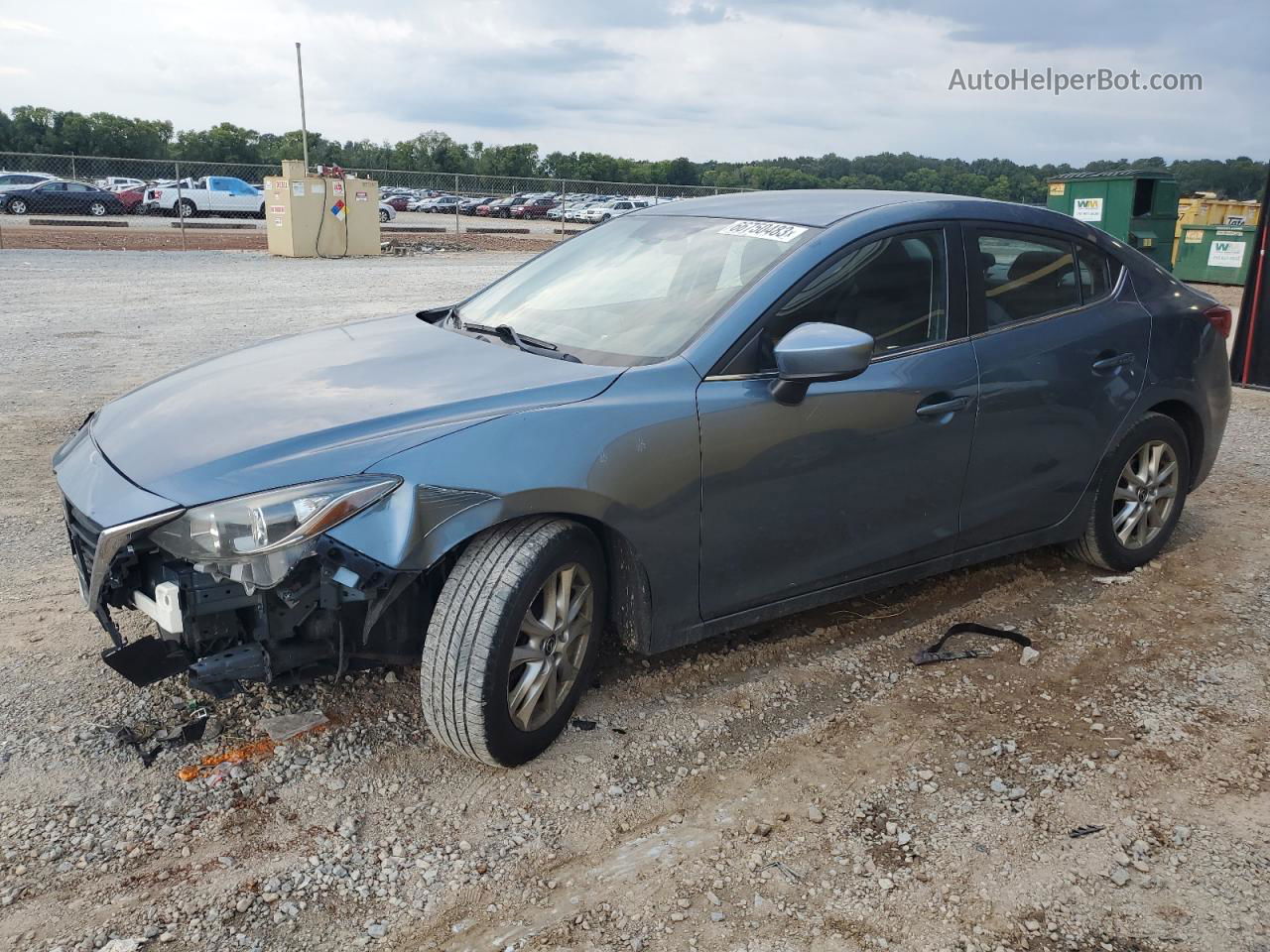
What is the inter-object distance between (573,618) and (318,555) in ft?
2.63

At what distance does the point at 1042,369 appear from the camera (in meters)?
4.05

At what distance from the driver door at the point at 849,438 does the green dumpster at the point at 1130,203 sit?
13.0 metres

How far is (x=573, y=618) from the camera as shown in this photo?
3135 millimetres

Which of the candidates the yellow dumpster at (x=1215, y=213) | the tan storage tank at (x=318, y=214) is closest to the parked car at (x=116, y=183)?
the tan storage tank at (x=318, y=214)

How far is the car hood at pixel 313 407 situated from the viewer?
2795 millimetres

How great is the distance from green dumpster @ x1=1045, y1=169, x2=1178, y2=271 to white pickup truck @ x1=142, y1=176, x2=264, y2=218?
97.7ft

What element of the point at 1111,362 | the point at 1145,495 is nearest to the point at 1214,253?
the point at 1145,495

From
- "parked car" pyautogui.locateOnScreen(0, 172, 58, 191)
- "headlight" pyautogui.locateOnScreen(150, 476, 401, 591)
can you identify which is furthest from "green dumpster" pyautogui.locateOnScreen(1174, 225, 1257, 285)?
"parked car" pyautogui.locateOnScreen(0, 172, 58, 191)

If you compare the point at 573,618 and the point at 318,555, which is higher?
the point at 318,555

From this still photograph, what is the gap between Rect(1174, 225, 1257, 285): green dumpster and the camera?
18406 mm

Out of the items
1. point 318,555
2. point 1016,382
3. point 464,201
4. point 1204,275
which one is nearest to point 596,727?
point 318,555

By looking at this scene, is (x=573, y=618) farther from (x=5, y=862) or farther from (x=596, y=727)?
(x=5, y=862)

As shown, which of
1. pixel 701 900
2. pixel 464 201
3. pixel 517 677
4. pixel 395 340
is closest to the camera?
A: pixel 701 900

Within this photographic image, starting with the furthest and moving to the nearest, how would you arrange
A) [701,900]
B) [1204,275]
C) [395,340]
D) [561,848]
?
[1204,275] < [395,340] < [561,848] < [701,900]
